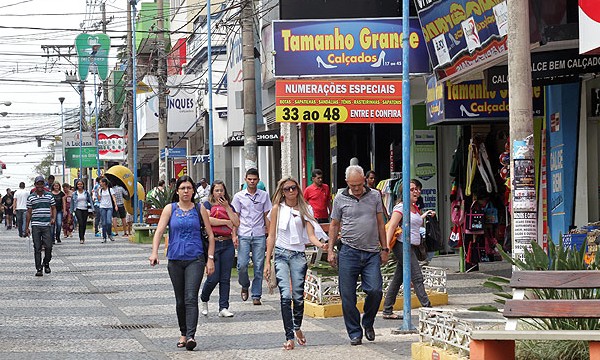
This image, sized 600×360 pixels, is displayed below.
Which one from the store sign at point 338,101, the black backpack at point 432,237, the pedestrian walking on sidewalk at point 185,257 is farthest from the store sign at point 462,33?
the pedestrian walking on sidewalk at point 185,257

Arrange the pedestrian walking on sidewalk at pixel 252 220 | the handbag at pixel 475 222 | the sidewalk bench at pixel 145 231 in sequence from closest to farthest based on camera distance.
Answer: the pedestrian walking on sidewalk at pixel 252 220, the handbag at pixel 475 222, the sidewalk bench at pixel 145 231

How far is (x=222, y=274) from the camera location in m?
14.7

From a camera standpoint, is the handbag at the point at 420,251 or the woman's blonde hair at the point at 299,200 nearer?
the woman's blonde hair at the point at 299,200

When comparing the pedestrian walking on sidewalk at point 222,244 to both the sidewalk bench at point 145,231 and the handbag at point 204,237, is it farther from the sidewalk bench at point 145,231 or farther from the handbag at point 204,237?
the sidewalk bench at point 145,231

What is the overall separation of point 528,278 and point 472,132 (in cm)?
1089

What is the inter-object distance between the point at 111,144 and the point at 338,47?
4974 cm

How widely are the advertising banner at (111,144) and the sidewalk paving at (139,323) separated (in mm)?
44634

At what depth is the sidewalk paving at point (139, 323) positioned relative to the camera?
38.1 feet

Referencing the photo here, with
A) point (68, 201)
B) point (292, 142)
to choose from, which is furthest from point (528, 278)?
point (68, 201)

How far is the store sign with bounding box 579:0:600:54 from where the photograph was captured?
11.4 metres

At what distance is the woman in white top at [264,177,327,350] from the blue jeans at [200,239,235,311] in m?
2.41

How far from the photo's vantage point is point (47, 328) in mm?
13711

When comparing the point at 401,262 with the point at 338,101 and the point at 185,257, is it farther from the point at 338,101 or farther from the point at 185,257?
the point at 338,101

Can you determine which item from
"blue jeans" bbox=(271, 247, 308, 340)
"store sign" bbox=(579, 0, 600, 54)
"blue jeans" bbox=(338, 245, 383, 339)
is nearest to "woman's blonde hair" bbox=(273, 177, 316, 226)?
"blue jeans" bbox=(271, 247, 308, 340)
